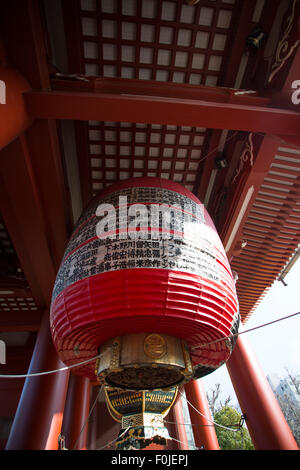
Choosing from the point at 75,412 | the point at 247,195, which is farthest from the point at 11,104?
the point at 75,412

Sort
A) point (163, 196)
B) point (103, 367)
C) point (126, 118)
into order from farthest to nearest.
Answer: point (126, 118) < point (163, 196) < point (103, 367)

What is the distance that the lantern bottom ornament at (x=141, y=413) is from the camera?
2.63 m

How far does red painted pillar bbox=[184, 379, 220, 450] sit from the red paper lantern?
474 cm

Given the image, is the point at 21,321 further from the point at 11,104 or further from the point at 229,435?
the point at 229,435

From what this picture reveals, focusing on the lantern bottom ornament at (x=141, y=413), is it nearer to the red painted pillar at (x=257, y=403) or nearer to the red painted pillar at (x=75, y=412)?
the red painted pillar at (x=257, y=403)

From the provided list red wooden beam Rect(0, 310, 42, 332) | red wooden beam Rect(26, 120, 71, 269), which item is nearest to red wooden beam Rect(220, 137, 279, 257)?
red wooden beam Rect(26, 120, 71, 269)

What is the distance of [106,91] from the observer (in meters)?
2.60

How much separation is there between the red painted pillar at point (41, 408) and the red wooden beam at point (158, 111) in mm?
3537

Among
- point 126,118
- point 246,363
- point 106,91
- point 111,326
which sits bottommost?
point 111,326

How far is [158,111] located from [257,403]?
4.07 m

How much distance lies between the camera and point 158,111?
244 centimetres

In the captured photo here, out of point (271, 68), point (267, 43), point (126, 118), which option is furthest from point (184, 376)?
point (267, 43)
